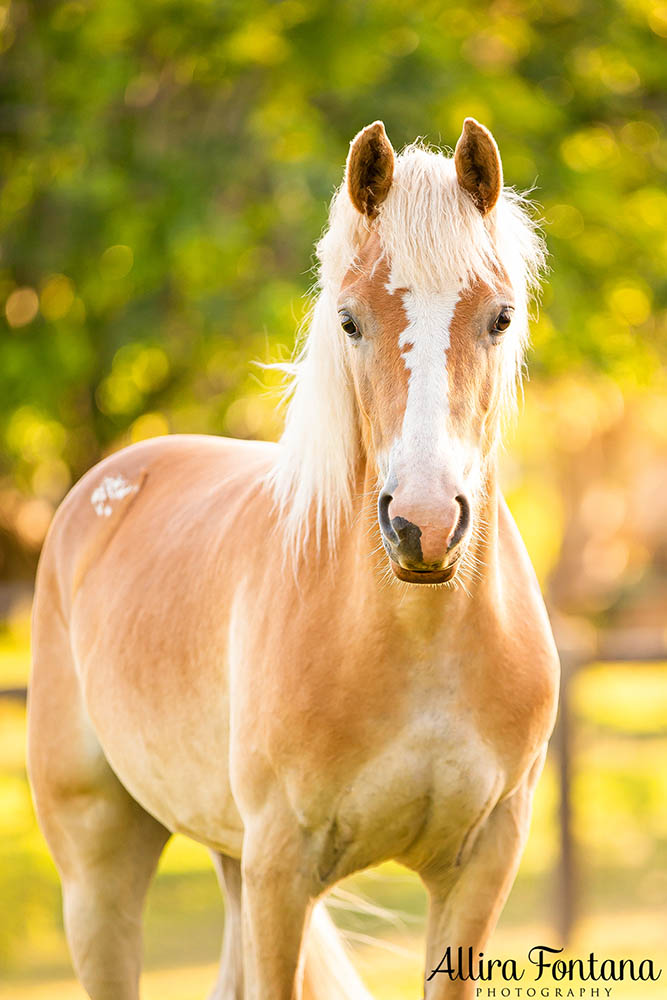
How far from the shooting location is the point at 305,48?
6.93 metres

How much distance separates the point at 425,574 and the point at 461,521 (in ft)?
0.34

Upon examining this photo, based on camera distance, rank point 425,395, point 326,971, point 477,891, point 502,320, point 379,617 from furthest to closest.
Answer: point 326,971 < point 477,891 < point 379,617 < point 502,320 < point 425,395

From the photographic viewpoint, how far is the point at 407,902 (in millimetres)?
7000

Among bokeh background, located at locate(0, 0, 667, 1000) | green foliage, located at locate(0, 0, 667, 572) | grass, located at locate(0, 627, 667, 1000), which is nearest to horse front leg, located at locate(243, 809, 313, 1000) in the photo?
grass, located at locate(0, 627, 667, 1000)

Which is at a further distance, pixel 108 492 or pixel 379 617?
pixel 108 492

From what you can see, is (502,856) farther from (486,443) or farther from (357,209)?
(357,209)

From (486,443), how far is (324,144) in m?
4.95

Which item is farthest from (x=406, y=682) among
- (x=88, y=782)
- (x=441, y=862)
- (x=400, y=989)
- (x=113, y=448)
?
(x=113, y=448)

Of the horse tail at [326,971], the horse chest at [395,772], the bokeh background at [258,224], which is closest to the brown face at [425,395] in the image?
the horse chest at [395,772]

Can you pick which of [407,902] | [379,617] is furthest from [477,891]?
[407,902]

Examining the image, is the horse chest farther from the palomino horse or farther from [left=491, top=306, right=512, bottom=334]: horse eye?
[left=491, top=306, right=512, bottom=334]: horse eye

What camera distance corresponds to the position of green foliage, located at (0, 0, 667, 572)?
673 cm

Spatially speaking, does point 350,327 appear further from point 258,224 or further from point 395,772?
point 258,224

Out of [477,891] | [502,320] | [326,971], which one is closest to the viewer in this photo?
[502,320]
